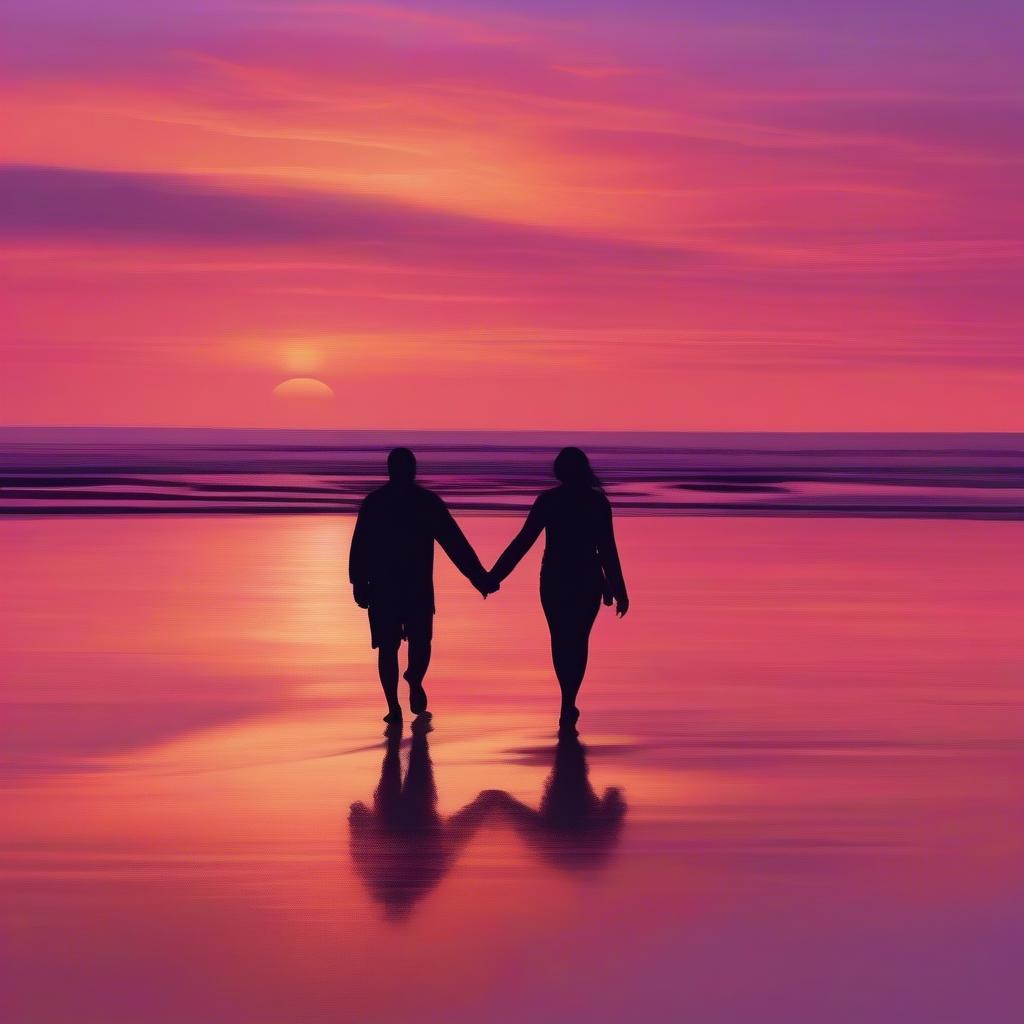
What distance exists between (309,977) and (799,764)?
14.3 feet

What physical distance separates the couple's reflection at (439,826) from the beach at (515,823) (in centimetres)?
3

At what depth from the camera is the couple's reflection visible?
7.16 meters

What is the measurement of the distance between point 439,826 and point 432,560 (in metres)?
3.50

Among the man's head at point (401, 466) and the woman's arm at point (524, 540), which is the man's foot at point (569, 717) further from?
the man's head at point (401, 466)

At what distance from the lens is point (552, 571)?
11.4m

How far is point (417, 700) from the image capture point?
1132cm

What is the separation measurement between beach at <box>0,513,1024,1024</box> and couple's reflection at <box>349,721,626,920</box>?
3cm

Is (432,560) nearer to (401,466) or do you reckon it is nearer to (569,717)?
(401,466)

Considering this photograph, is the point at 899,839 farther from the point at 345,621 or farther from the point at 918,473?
the point at 918,473

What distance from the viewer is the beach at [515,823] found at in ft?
19.0

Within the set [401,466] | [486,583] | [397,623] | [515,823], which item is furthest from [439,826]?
[486,583]

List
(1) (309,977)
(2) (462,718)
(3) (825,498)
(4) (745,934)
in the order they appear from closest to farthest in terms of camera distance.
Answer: (1) (309,977) → (4) (745,934) → (2) (462,718) → (3) (825,498)

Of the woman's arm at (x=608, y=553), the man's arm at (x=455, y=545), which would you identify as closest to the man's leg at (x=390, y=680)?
the man's arm at (x=455, y=545)

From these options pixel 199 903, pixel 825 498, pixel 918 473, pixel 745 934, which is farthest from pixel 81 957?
pixel 918 473
